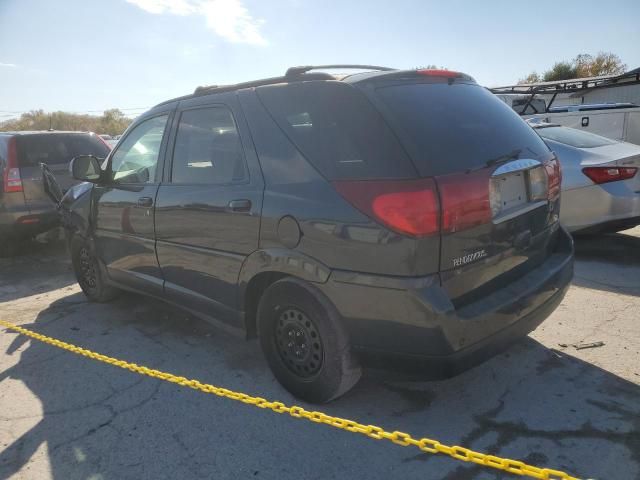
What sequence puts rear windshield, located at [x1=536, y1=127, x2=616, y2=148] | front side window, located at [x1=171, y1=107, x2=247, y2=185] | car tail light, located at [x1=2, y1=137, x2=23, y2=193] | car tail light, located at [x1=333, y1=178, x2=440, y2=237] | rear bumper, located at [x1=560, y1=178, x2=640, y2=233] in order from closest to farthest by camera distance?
1. car tail light, located at [x1=333, y1=178, x2=440, y2=237]
2. front side window, located at [x1=171, y1=107, x2=247, y2=185]
3. rear bumper, located at [x1=560, y1=178, x2=640, y2=233]
4. rear windshield, located at [x1=536, y1=127, x2=616, y2=148]
5. car tail light, located at [x1=2, y1=137, x2=23, y2=193]

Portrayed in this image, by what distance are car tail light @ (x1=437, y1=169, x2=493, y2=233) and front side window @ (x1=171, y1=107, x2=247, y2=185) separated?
125 centimetres

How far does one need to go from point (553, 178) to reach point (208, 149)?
218 cm

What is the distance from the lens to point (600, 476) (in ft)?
7.09

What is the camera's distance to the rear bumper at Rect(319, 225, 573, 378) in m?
2.23

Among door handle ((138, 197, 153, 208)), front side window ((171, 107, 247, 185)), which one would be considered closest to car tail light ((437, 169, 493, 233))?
front side window ((171, 107, 247, 185))

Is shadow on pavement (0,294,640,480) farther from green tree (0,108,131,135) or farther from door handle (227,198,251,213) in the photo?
green tree (0,108,131,135)

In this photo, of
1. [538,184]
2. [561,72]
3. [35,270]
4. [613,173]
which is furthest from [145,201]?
[561,72]

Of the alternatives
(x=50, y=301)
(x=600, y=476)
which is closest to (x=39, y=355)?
(x=50, y=301)

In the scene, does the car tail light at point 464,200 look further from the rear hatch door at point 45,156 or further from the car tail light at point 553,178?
the rear hatch door at point 45,156

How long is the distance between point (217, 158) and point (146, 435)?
1693 mm

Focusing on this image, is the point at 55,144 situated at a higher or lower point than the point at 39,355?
higher

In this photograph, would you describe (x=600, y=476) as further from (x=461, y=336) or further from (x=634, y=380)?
(x=634, y=380)

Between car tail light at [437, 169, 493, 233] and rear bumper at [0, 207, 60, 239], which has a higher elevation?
car tail light at [437, 169, 493, 233]

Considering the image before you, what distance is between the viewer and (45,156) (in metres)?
6.72
